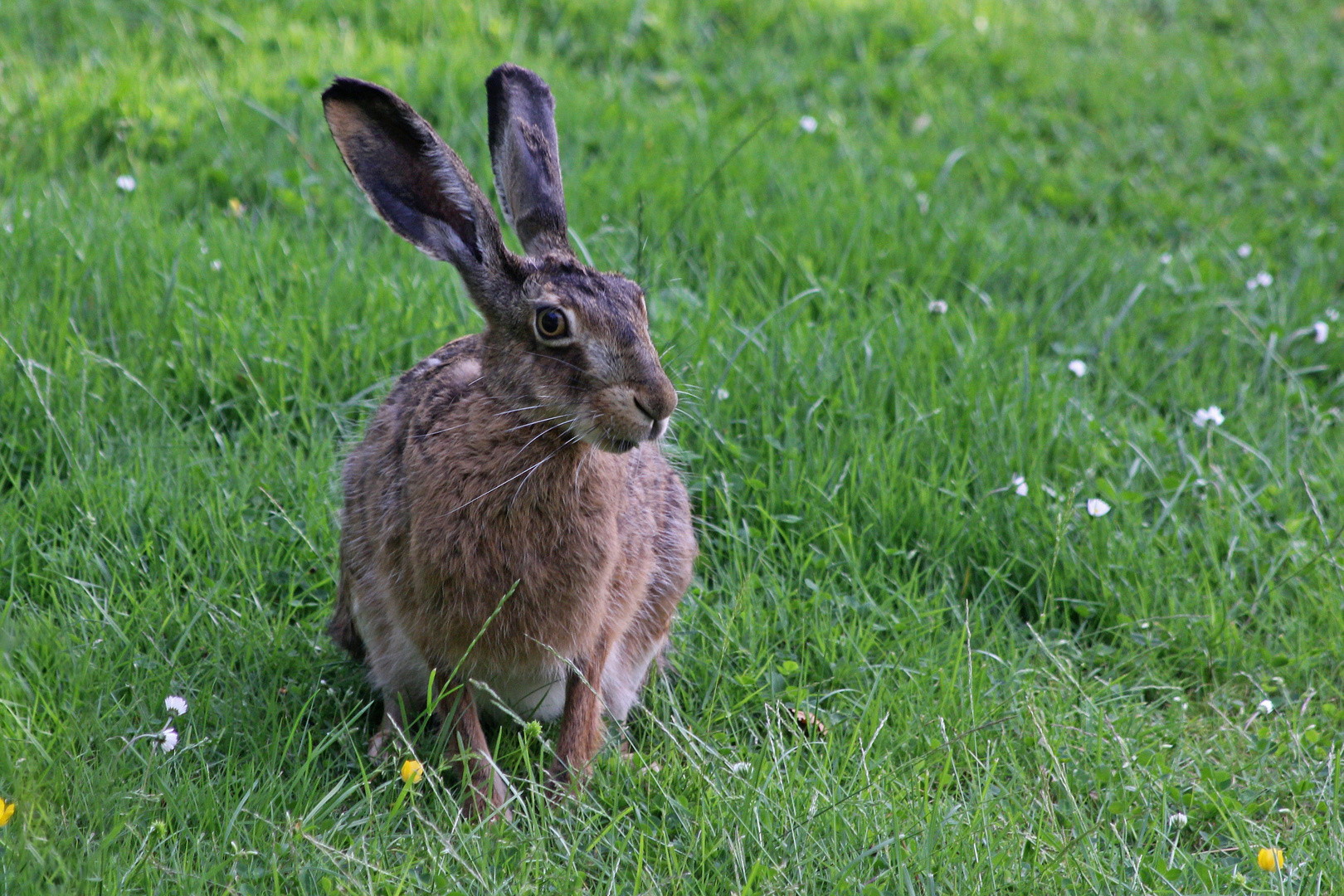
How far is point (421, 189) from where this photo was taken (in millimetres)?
3248

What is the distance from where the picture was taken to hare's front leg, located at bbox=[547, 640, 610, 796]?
348 centimetres

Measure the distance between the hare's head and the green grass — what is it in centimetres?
83

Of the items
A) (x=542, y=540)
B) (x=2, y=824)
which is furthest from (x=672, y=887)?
(x=2, y=824)

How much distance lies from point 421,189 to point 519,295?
1.19 feet

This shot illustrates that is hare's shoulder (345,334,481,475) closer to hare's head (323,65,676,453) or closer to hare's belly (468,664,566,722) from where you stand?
hare's head (323,65,676,453)

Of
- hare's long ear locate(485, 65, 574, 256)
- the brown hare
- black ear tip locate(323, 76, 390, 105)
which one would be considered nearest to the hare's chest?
the brown hare

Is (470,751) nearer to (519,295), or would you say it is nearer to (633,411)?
(633,411)

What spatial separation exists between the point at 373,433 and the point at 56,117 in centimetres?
314

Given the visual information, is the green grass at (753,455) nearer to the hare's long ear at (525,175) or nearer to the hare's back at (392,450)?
the hare's back at (392,450)

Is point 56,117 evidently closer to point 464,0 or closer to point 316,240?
point 316,240

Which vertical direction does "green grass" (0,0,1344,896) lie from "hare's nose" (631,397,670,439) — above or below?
below

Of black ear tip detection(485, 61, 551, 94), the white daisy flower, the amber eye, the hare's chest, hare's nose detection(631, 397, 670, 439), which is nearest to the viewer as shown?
hare's nose detection(631, 397, 670, 439)

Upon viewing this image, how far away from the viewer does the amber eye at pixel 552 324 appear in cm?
310

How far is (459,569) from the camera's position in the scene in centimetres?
324
